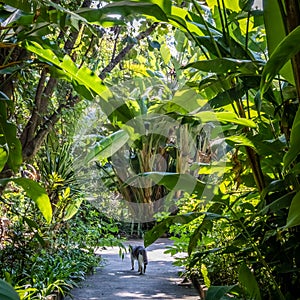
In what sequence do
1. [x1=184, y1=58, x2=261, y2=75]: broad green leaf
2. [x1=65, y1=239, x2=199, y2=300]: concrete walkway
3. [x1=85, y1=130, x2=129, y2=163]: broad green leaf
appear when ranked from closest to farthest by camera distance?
[x1=184, y1=58, x2=261, y2=75]: broad green leaf
[x1=85, y1=130, x2=129, y2=163]: broad green leaf
[x1=65, y1=239, x2=199, y2=300]: concrete walkway

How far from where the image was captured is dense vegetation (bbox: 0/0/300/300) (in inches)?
30.7

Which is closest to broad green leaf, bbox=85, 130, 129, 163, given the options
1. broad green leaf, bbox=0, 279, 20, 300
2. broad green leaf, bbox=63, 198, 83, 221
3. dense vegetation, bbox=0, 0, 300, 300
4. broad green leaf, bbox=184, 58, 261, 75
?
dense vegetation, bbox=0, 0, 300, 300

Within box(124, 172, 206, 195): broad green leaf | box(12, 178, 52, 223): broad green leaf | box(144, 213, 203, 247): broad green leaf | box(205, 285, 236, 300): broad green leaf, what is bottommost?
box(205, 285, 236, 300): broad green leaf

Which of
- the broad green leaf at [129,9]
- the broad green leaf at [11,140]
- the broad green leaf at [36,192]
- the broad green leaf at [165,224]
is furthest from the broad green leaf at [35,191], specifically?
the broad green leaf at [129,9]

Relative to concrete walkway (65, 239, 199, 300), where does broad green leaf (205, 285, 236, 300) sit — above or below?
above

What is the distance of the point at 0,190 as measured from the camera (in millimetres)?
1414

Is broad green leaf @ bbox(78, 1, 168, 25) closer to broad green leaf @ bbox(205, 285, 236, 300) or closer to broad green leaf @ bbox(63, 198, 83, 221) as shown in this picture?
broad green leaf @ bbox(205, 285, 236, 300)

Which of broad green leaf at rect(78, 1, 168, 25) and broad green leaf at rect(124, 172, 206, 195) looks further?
broad green leaf at rect(124, 172, 206, 195)

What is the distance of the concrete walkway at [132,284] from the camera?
221 centimetres

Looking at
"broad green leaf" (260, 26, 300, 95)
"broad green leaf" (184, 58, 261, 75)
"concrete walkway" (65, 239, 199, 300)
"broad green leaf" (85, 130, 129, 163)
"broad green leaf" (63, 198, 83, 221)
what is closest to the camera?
"broad green leaf" (260, 26, 300, 95)

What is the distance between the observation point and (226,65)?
74 cm

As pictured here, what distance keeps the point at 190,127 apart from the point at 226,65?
31.4 inches

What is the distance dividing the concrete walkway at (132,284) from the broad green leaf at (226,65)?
5.43 feet

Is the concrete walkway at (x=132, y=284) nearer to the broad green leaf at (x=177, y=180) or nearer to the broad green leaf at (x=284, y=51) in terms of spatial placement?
the broad green leaf at (x=177, y=180)
